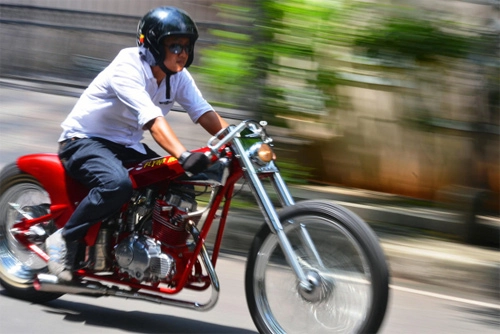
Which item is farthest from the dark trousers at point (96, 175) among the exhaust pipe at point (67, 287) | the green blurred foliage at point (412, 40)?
the green blurred foliage at point (412, 40)

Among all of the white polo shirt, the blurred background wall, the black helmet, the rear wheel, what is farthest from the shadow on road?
the blurred background wall

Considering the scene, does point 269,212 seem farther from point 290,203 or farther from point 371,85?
point 371,85

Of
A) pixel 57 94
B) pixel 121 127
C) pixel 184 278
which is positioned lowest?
pixel 57 94

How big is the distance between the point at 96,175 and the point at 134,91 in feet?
1.69

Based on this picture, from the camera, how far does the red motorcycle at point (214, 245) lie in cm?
439

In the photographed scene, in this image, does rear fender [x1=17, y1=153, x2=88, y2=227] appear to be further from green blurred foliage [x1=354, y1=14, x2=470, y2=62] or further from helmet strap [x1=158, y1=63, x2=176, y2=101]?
green blurred foliage [x1=354, y1=14, x2=470, y2=62]

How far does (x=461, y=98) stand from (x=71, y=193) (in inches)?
123

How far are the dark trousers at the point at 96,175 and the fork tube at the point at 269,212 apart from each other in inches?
26.5

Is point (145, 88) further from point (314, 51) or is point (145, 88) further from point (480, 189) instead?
point (480, 189)

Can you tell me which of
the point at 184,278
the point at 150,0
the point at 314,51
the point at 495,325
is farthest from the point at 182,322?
the point at 150,0

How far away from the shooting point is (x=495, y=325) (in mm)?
5461

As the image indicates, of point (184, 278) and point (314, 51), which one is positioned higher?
point (314, 51)

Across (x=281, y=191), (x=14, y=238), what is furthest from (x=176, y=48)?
(x=14, y=238)

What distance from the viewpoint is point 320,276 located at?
175 inches
